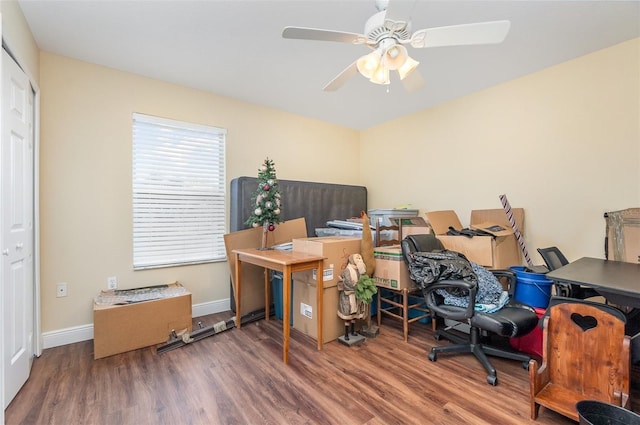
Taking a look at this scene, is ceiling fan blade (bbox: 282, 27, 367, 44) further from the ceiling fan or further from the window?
the window

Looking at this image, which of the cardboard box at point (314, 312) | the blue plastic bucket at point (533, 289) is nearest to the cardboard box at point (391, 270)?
the cardboard box at point (314, 312)

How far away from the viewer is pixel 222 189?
11.2ft

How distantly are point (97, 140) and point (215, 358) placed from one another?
2263 mm

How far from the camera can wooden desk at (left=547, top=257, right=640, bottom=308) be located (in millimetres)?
1487

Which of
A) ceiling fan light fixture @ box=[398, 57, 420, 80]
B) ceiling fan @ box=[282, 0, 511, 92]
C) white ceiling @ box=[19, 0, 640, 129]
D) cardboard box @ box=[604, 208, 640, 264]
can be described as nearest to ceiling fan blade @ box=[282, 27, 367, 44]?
ceiling fan @ box=[282, 0, 511, 92]

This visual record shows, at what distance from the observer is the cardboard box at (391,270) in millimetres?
2678

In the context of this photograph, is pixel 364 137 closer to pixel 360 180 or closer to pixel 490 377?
pixel 360 180

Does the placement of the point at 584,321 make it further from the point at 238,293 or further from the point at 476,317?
the point at 238,293

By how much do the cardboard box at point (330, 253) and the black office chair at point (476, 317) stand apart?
51 centimetres

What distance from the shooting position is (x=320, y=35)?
63.1 inches

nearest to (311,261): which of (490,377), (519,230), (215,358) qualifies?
(215,358)

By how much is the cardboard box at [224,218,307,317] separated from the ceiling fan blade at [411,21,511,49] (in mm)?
2291

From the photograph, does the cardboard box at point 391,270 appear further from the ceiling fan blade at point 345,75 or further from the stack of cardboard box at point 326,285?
the ceiling fan blade at point 345,75

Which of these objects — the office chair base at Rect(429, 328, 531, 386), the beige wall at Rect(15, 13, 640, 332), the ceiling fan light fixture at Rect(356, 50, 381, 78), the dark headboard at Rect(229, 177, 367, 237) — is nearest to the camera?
the ceiling fan light fixture at Rect(356, 50, 381, 78)
